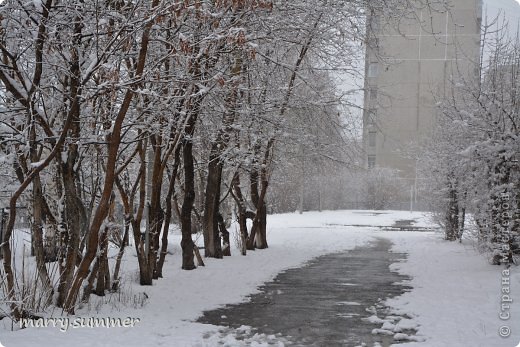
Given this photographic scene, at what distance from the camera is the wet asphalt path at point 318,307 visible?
6797 mm

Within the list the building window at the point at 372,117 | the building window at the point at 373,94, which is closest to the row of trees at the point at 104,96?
the building window at the point at 372,117

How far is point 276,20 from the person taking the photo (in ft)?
30.6

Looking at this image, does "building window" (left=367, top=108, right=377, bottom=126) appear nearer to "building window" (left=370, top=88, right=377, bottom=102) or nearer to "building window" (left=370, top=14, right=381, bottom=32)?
"building window" (left=370, top=88, right=377, bottom=102)

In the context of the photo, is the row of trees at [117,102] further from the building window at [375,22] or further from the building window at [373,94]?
the building window at [373,94]

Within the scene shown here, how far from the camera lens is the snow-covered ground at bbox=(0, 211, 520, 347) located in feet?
21.1

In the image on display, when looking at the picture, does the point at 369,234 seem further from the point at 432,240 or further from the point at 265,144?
the point at 265,144

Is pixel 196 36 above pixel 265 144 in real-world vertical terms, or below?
above

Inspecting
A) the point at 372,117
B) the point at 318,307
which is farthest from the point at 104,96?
the point at 372,117

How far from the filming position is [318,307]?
8.51 metres

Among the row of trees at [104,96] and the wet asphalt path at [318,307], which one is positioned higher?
the row of trees at [104,96]

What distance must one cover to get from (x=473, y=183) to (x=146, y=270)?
23.3 feet

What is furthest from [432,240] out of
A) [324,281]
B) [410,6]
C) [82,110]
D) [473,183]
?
[82,110]

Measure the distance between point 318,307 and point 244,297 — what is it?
1.40 m

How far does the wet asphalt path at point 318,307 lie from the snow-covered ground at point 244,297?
0.29 metres
